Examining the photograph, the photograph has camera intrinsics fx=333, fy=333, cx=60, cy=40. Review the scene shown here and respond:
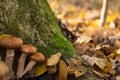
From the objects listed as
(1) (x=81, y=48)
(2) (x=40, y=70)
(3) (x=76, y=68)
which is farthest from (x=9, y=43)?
(1) (x=81, y=48)

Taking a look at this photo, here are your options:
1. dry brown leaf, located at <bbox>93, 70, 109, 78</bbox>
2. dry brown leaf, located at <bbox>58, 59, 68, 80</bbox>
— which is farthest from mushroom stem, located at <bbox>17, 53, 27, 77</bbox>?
dry brown leaf, located at <bbox>93, 70, 109, 78</bbox>

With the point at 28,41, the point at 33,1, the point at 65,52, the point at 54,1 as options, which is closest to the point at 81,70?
the point at 65,52

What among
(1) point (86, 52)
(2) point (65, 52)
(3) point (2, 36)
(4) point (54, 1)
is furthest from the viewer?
(4) point (54, 1)

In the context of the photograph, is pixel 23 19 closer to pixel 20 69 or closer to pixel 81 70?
pixel 20 69

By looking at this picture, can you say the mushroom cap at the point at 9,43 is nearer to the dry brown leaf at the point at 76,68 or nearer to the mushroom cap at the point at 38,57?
the mushroom cap at the point at 38,57

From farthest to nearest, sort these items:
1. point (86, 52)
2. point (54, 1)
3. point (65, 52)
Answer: point (54, 1) → point (86, 52) → point (65, 52)

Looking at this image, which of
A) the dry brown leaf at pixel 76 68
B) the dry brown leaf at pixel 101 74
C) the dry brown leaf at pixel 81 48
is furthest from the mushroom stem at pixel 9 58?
the dry brown leaf at pixel 81 48
